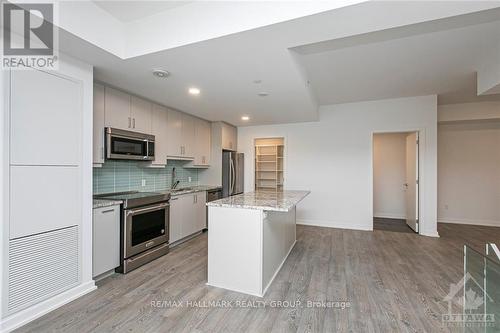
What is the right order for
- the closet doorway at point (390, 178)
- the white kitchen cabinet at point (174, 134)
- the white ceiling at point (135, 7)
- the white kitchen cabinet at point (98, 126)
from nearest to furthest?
the white ceiling at point (135, 7), the white kitchen cabinet at point (98, 126), the white kitchen cabinet at point (174, 134), the closet doorway at point (390, 178)

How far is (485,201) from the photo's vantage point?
5379 mm

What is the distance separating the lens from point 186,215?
4.06m

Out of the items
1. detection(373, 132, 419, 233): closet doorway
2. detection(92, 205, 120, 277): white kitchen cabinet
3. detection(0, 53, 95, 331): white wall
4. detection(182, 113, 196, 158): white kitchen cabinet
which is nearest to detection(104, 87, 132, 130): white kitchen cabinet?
detection(0, 53, 95, 331): white wall

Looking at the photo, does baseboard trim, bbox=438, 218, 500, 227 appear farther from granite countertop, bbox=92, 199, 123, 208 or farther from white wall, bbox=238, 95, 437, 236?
granite countertop, bbox=92, 199, 123, 208

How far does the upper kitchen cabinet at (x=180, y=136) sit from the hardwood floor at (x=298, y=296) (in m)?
1.72

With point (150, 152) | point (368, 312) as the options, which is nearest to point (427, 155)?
point (368, 312)

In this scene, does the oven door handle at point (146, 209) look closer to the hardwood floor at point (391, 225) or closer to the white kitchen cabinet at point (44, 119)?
the white kitchen cabinet at point (44, 119)

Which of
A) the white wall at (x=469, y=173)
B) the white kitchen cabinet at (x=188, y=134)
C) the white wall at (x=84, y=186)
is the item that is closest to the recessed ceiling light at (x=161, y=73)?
the white wall at (x=84, y=186)

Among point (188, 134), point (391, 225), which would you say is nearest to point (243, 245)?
point (188, 134)

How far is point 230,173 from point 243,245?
2970 mm

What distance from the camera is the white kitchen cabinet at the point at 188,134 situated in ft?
14.7

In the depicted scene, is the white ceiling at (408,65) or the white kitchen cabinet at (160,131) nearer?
the white ceiling at (408,65)

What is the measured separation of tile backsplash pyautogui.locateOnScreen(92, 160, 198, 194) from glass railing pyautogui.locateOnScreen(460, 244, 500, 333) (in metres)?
4.02

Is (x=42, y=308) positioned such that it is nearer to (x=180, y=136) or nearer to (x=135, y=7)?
(x=135, y=7)
